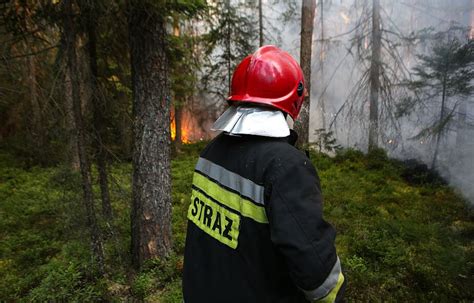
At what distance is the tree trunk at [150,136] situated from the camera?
15.1 ft

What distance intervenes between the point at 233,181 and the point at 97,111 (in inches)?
173

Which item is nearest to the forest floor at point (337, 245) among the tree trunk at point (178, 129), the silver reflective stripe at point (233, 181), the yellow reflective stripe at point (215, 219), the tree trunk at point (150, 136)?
the tree trunk at point (150, 136)

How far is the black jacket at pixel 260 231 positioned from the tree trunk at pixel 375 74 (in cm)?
1316

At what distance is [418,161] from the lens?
39.0 ft

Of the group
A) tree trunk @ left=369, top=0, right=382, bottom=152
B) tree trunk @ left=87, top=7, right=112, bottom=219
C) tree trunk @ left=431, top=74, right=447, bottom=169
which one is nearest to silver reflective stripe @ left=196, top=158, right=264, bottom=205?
tree trunk @ left=87, top=7, right=112, bottom=219

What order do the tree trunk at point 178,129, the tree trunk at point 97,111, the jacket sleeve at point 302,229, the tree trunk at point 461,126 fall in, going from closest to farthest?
the jacket sleeve at point 302,229 < the tree trunk at point 97,111 < the tree trunk at point 461,126 < the tree trunk at point 178,129

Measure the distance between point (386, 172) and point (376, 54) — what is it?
229 inches

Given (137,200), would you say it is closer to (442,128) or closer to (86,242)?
(86,242)

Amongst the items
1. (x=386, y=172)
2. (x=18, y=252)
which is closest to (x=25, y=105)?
(x=18, y=252)

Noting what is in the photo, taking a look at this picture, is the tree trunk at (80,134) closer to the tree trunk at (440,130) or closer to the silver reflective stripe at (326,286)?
the silver reflective stripe at (326,286)

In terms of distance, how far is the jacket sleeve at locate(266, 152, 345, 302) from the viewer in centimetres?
131

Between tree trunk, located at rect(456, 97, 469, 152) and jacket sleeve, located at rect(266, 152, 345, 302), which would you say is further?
tree trunk, located at rect(456, 97, 469, 152)

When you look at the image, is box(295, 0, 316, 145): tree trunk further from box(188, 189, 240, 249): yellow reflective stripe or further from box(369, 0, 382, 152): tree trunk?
box(188, 189, 240, 249): yellow reflective stripe

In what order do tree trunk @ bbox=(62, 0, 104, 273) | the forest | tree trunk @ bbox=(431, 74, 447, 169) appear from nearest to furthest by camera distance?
1. tree trunk @ bbox=(62, 0, 104, 273)
2. the forest
3. tree trunk @ bbox=(431, 74, 447, 169)
